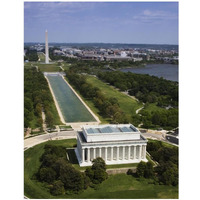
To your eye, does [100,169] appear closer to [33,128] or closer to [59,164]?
[59,164]

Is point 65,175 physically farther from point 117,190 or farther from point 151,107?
point 151,107

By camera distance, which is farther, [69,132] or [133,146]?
[69,132]

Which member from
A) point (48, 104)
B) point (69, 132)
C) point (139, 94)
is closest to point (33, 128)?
point (69, 132)

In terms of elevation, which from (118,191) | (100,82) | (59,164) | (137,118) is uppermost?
(100,82)

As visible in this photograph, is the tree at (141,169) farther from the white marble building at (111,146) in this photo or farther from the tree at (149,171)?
the white marble building at (111,146)

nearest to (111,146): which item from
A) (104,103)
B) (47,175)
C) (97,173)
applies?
(97,173)

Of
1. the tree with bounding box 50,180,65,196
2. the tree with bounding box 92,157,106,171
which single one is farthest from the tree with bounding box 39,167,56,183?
the tree with bounding box 92,157,106,171
